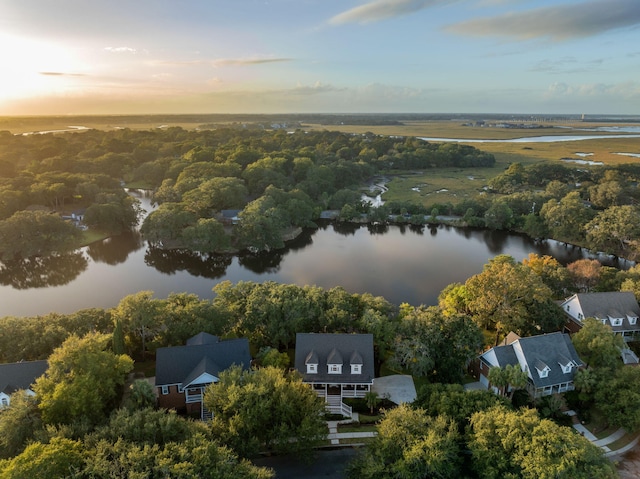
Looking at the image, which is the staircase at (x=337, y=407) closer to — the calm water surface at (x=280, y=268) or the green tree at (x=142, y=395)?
the green tree at (x=142, y=395)

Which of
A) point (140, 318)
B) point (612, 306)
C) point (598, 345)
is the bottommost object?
point (598, 345)

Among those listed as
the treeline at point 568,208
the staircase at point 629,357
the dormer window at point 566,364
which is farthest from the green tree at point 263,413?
the treeline at point 568,208

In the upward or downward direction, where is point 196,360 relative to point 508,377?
upward

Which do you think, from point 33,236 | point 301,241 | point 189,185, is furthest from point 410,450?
point 189,185

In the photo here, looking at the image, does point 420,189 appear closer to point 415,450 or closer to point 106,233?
point 106,233

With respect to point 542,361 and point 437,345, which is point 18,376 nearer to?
point 437,345

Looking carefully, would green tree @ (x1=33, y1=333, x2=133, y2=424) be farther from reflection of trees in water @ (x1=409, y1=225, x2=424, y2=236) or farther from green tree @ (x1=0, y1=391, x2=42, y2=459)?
reflection of trees in water @ (x1=409, y1=225, x2=424, y2=236)

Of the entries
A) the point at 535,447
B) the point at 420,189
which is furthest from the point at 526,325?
the point at 420,189
